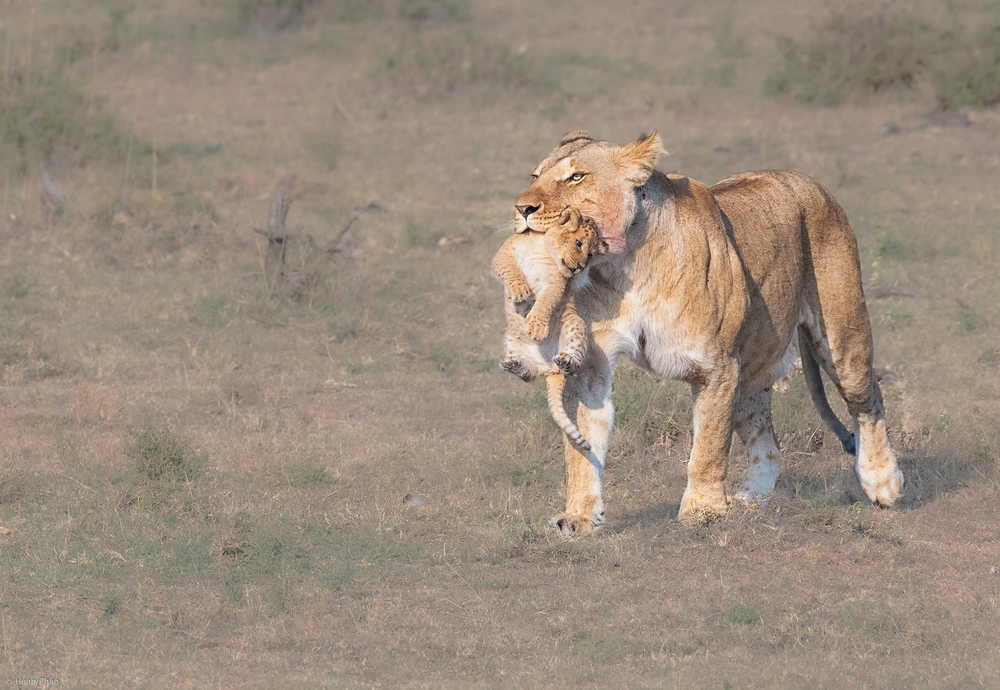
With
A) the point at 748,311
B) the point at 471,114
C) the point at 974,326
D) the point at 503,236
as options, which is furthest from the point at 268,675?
the point at 471,114

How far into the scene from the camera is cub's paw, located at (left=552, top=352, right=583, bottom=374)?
471 centimetres

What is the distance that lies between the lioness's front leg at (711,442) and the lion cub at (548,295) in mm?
563

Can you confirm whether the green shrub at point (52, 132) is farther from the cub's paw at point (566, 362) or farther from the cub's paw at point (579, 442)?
the cub's paw at point (566, 362)

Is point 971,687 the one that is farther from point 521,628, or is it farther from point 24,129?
point 24,129

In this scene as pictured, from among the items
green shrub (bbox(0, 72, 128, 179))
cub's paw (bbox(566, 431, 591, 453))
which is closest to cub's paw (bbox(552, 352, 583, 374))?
cub's paw (bbox(566, 431, 591, 453))

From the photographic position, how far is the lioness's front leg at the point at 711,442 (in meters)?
5.21

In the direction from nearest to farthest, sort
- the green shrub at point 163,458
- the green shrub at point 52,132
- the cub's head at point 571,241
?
the cub's head at point 571,241 → the green shrub at point 163,458 → the green shrub at point 52,132

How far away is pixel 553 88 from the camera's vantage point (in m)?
17.4

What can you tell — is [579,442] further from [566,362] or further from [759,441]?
[759,441]

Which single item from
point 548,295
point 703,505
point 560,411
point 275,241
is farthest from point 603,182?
point 275,241

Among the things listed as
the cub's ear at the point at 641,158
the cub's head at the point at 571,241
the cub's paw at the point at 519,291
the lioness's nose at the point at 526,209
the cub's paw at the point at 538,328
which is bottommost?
the cub's paw at the point at 538,328

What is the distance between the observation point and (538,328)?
4.71 metres

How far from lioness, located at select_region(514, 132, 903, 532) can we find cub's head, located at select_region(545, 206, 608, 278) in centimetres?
8

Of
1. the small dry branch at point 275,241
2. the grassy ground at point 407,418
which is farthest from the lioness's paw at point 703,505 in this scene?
the small dry branch at point 275,241
